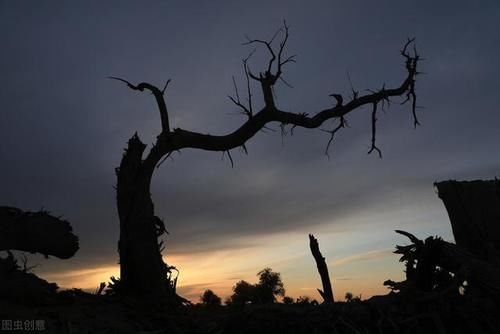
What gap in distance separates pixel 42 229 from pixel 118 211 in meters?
1.96

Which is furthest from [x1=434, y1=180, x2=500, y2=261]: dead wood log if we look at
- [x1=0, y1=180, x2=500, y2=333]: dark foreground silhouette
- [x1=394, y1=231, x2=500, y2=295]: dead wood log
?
[x1=394, y1=231, x2=500, y2=295]: dead wood log

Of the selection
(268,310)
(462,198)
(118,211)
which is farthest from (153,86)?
(462,198)

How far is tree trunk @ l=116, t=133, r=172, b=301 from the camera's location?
10.1 metres

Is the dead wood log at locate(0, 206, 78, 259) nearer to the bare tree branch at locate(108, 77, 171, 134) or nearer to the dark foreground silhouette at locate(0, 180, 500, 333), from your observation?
the dark foreground silhouette at locate(0, 180, 500, 333)

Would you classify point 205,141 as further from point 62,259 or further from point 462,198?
point 462,198

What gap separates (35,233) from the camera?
9.38 metres

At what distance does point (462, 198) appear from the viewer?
8.86 meters

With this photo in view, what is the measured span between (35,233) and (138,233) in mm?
2236

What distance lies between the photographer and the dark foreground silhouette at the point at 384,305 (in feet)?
21.6

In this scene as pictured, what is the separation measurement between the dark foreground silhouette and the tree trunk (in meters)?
1.20

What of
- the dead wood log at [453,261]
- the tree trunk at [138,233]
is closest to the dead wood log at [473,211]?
the dead wood log at [453,261]

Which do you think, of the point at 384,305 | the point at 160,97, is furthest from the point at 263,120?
the point at 384,305

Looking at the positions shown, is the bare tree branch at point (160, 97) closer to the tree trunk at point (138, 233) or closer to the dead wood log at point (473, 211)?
the tree trunk at point (138, 233)

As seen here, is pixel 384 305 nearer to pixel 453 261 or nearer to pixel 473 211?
pixel 453 261
